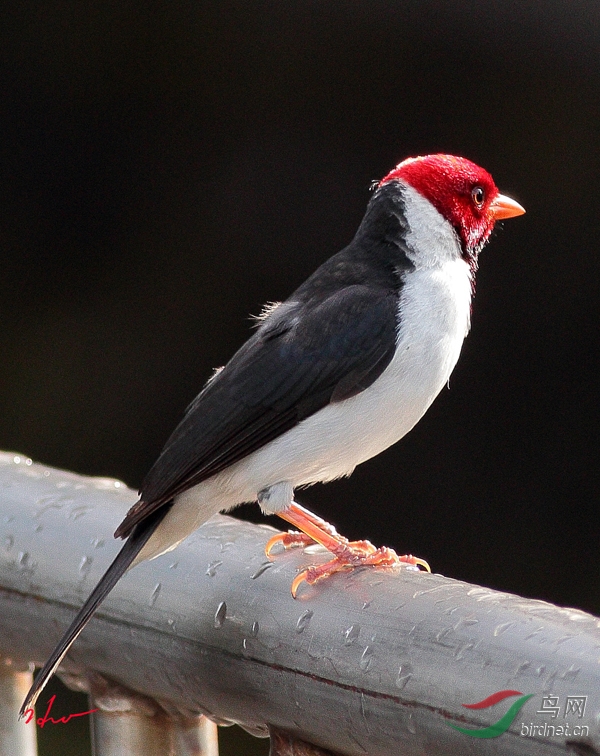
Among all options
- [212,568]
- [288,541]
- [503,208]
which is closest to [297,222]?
[503,208]

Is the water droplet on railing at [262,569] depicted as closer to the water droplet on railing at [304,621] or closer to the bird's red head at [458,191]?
the water droplet on railing at [304,621]

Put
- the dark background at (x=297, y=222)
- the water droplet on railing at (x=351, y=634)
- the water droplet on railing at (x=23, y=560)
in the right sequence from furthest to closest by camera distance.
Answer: the dark background at (x=297, y=222)
the water droplet on railing at (x=23, y=560)
the water droplet on railing at (x=351, y=634)

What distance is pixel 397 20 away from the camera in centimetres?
507

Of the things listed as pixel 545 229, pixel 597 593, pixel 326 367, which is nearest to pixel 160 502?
pixel 326 367

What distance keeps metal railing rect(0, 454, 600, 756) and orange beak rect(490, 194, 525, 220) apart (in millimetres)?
1174

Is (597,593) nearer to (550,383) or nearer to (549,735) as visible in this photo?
(550,383)

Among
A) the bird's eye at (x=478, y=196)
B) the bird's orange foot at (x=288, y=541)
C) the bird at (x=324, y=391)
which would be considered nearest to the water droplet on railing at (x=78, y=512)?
the bird at (x=324, y=391)

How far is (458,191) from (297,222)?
2625mm

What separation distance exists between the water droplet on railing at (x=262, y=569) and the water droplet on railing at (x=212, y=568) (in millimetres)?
71

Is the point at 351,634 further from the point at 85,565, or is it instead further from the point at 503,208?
the point at 503,208

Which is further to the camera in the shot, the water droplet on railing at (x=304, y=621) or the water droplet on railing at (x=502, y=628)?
the water droplet on railing at (x=304, y=621)

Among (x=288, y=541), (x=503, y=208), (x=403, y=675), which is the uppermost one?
(x=503, y=208)

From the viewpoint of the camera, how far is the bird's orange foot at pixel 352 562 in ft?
6.26

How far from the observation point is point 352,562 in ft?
7.55
